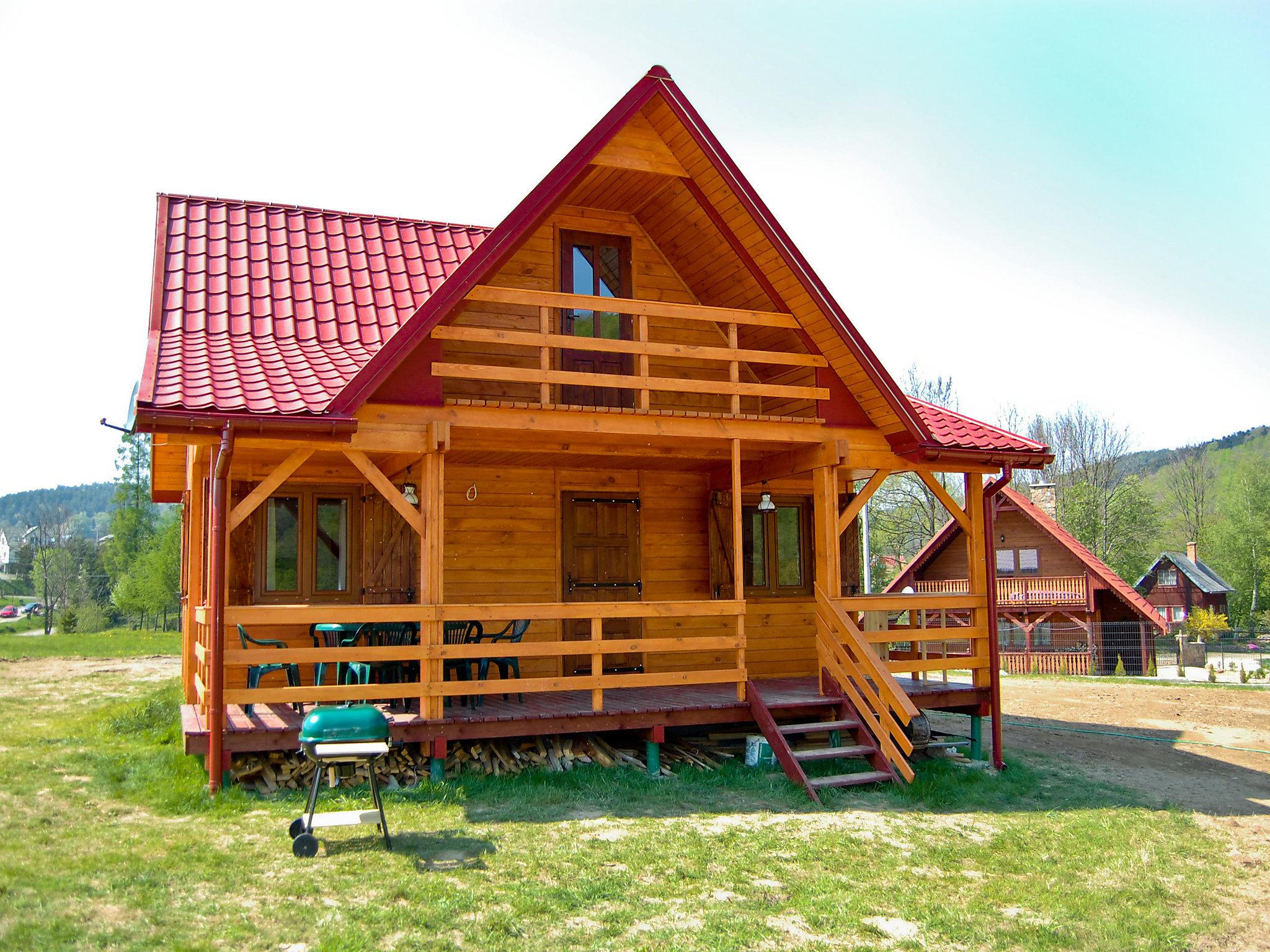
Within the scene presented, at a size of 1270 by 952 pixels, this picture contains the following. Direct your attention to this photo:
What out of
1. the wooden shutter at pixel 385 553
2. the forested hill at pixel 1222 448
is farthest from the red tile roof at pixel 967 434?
the forested hill at pixel 1222 448

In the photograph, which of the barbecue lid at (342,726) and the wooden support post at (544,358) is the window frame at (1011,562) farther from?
the barbecue lid at (342,726)

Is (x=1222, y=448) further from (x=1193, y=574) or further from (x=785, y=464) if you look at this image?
(x=785, y=464)

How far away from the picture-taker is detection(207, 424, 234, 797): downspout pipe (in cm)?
826

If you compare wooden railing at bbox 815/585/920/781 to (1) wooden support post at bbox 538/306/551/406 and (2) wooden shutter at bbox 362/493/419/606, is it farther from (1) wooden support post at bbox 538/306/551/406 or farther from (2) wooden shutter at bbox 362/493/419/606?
(2) wooden shutter at bbox 362/493/419/606

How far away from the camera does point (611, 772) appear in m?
9.56

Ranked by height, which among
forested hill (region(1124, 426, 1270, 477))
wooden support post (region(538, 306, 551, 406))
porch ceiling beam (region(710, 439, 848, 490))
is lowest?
porch ceiling beam (region(710, 439, 848, 490))

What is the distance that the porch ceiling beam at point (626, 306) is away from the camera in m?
9.83

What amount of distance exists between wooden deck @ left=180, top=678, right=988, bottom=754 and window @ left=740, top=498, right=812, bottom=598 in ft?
5.85

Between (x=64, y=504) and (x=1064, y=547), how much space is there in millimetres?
171153

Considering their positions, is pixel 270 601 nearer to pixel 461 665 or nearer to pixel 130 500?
pixel 461 665

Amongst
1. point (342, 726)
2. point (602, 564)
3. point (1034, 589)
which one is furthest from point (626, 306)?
point (1034, 589)

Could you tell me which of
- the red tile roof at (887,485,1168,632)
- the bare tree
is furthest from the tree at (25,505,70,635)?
the red tile roof at (887,485,1168,632)

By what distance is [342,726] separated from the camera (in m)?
6.95

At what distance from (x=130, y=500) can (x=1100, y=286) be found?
46.3 m
